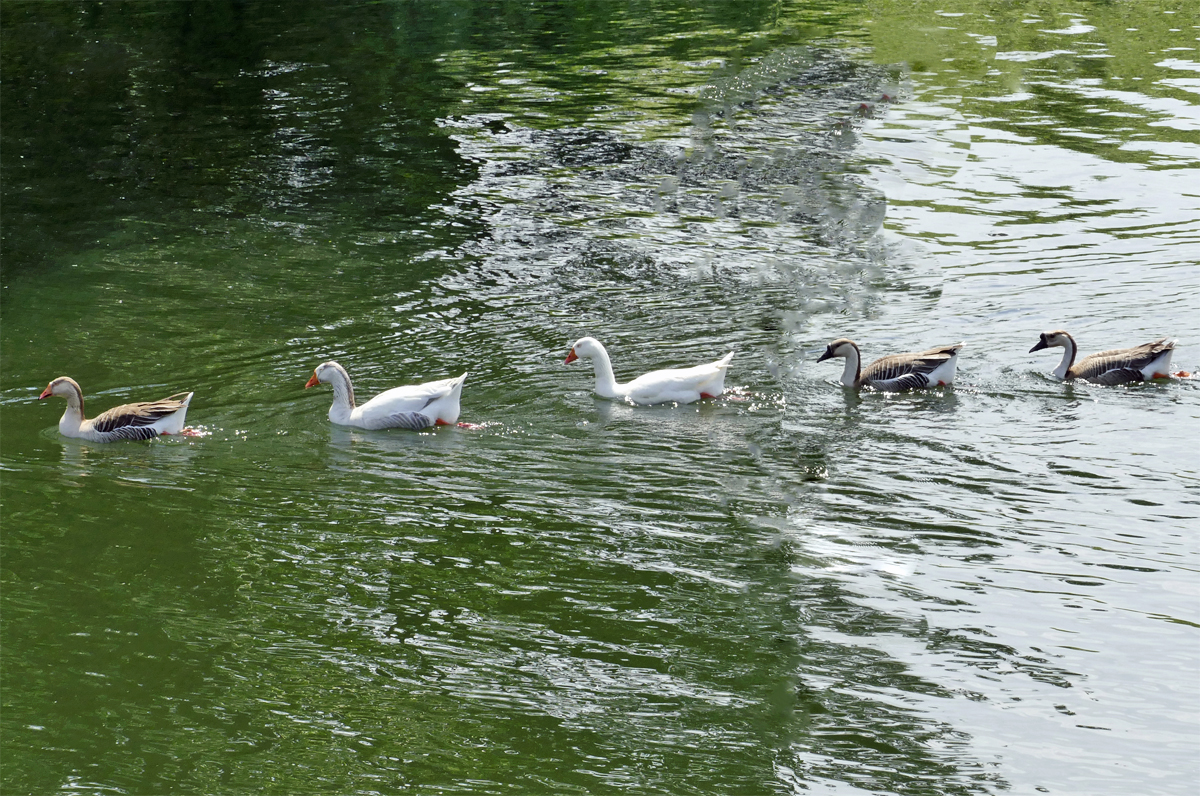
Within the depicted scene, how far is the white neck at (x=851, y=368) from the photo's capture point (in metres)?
15.0

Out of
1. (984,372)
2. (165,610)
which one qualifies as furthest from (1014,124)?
(165,610)

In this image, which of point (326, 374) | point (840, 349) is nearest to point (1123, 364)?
point (840, 349)

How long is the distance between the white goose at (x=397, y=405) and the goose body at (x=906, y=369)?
4517 mm

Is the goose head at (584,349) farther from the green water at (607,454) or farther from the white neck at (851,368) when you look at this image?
the white neck at (851,368)

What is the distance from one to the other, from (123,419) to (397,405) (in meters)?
2.99

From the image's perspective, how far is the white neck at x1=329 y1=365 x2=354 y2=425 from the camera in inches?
569

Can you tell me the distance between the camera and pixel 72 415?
47.3 ft

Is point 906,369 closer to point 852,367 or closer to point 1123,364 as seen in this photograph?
point 852,367

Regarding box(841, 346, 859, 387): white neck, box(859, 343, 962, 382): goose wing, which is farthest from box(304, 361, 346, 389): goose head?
box(859, 343, 962, 382): goose wing

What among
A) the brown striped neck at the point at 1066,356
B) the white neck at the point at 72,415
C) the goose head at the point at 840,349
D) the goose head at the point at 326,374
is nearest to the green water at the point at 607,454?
the white neck at the point at 72,415

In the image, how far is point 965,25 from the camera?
35344 millimetres

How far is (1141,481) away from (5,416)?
1230 cm

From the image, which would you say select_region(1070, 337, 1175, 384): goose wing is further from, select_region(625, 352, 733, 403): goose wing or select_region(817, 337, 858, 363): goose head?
select_region(625, 352, 733, 403): goose wing

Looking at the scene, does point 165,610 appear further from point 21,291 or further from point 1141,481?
point 21,291
